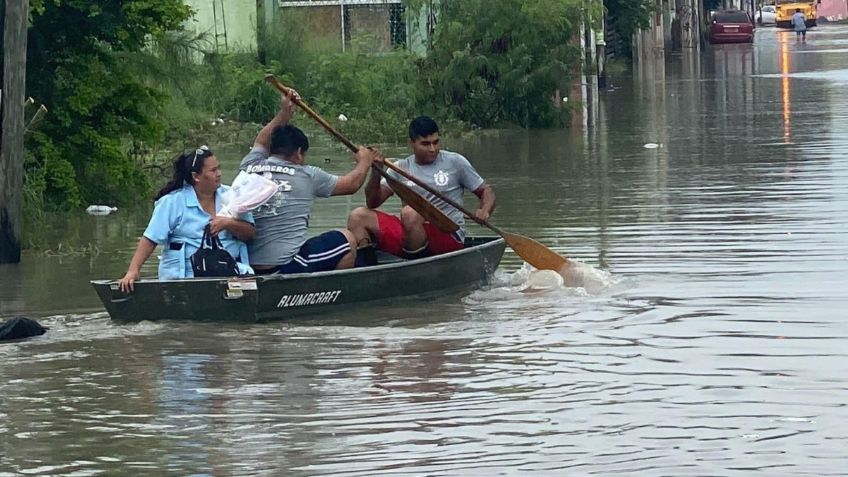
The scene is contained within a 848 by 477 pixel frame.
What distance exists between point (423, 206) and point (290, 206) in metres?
1.20

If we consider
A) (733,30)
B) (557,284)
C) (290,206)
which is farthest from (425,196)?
(733,30)

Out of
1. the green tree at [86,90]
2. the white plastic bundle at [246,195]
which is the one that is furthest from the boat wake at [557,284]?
the green tree at [86,90]

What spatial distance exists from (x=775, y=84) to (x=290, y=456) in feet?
112

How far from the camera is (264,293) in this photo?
10.9m

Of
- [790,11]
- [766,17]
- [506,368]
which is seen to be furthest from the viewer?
[766,17]

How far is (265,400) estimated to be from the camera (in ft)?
28.6

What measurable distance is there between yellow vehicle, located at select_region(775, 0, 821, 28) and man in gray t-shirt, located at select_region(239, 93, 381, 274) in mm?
87026

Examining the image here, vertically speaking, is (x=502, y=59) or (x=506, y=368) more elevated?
(x=502, y=59)

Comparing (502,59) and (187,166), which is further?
(502,59)

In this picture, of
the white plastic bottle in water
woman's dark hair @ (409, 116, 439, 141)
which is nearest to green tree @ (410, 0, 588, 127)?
the white plastic bottle in water

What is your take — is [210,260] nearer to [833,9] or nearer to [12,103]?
[12,103]

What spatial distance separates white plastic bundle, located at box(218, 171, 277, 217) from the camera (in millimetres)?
11094

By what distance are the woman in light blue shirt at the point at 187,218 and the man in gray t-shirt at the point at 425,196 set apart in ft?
4.72

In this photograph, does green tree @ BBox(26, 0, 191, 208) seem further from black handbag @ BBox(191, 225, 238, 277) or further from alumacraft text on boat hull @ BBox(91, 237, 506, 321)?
alumacraft text on boat hull @ BBox(91, 237, 506, 321)
